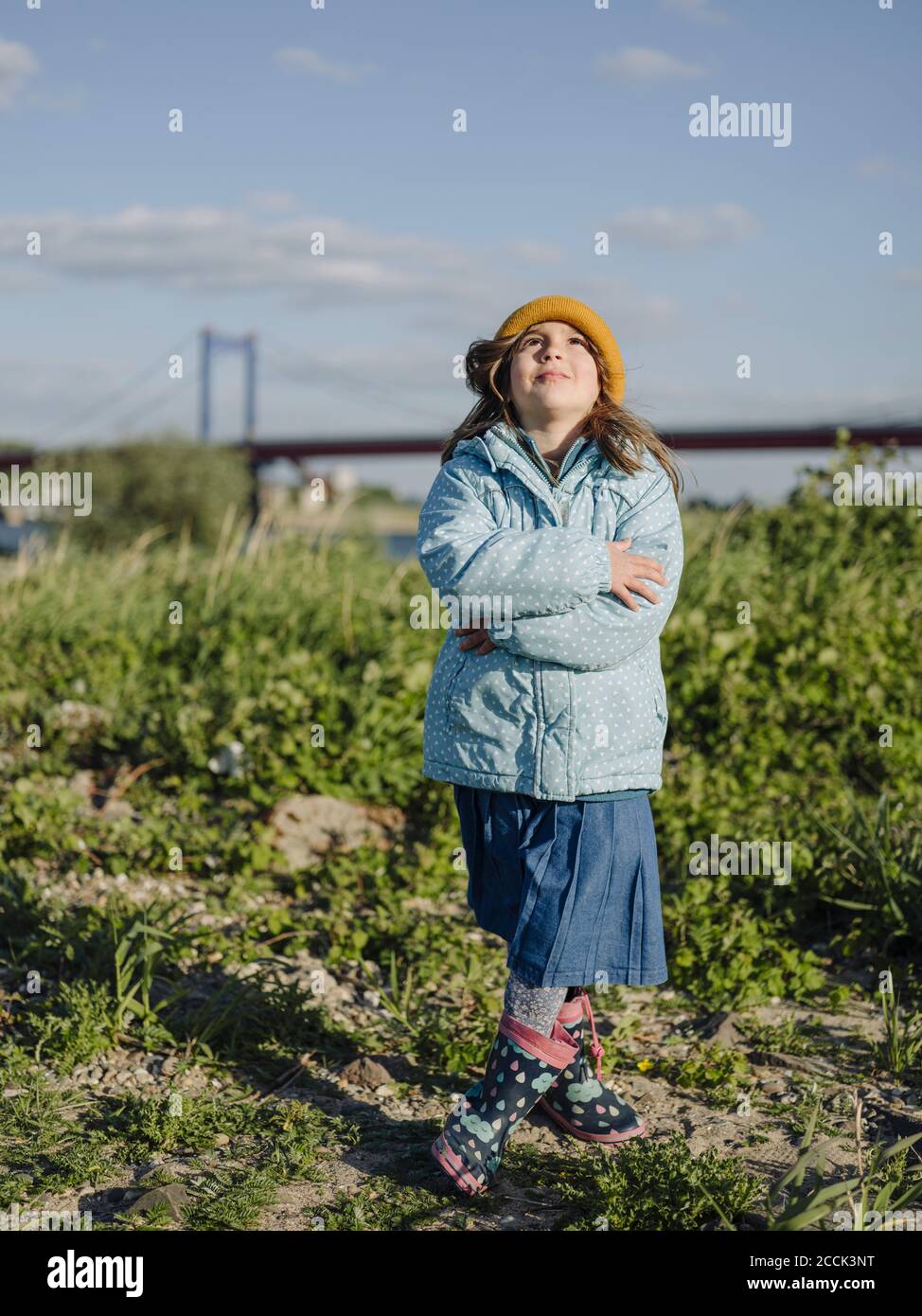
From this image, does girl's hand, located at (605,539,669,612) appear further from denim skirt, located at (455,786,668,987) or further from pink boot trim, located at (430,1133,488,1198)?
pink boot trim, located at (430,1133,488,1198)

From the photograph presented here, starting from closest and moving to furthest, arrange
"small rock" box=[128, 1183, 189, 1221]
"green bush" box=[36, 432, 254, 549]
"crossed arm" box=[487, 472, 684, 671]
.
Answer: "small rock" box=[128, 1183, 189, 1221], "crossed arm" box=[487, 472, 684, 671], "green bush" box=[36, 432, 254, 549]

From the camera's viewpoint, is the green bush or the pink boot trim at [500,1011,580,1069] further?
the green bush

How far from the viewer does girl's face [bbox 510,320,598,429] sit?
97.1 inches

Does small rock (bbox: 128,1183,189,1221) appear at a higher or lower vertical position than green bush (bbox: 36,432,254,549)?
lower

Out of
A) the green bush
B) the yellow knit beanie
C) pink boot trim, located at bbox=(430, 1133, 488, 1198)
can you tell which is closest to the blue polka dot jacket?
the yellow knit beanie

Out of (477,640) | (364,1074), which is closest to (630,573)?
(477,640)

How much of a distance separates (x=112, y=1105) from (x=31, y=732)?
2.39m

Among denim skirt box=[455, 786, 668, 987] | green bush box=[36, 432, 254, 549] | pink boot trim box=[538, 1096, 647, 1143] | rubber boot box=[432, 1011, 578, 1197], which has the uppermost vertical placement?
green bush box=[36, 432, 254, 549]

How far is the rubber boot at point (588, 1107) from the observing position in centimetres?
261

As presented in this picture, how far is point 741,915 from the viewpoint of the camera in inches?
144

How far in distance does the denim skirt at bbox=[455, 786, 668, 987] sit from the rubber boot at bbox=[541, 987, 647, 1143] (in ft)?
0.71

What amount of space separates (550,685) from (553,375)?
626 millimetres
